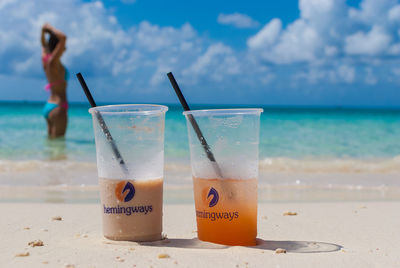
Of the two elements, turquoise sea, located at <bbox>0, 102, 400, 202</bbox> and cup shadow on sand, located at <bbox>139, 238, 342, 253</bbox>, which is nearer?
cup shadow on sand, located at <bbox>139, 238, 342, 253</bbox>

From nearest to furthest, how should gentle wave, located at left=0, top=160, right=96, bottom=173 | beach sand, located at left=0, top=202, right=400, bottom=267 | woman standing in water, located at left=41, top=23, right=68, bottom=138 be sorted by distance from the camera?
beach sand, located at left=0, top=202, right=400, bottom=267, gentle wave, located at left=0, top=160, right=96, bottom=173, woman standing in water, located at left=41, top=23, right=68, bottom=138

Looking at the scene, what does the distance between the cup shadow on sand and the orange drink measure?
73 millimetres

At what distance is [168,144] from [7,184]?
6613 mm

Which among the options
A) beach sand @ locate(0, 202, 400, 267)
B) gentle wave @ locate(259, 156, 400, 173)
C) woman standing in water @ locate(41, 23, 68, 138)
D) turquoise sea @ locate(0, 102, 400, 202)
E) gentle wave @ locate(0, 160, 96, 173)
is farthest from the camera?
woman standing in water @ locate(41, 23, 68, 138)

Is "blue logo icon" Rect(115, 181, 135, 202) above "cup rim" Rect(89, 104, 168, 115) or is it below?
below

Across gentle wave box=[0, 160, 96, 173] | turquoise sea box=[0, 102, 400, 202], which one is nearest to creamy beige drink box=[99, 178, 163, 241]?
turquoise sea box=[0, 102, 400, 202]

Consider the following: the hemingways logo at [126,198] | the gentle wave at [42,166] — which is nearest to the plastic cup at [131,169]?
the hemingways logo at [126,198]

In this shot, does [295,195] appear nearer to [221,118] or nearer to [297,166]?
[221,118]

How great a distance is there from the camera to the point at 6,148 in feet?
37.4

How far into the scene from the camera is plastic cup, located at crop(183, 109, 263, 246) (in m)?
2.68

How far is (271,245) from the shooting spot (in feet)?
9.39

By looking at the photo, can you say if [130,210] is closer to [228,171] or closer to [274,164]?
[228,171]

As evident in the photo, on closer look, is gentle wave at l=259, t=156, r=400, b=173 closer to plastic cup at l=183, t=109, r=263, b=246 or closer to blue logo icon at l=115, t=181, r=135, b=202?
plastic cup at l=183, t=109, r=263, b=246

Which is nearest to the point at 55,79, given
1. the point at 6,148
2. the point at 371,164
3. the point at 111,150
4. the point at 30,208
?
the point at 6,148
